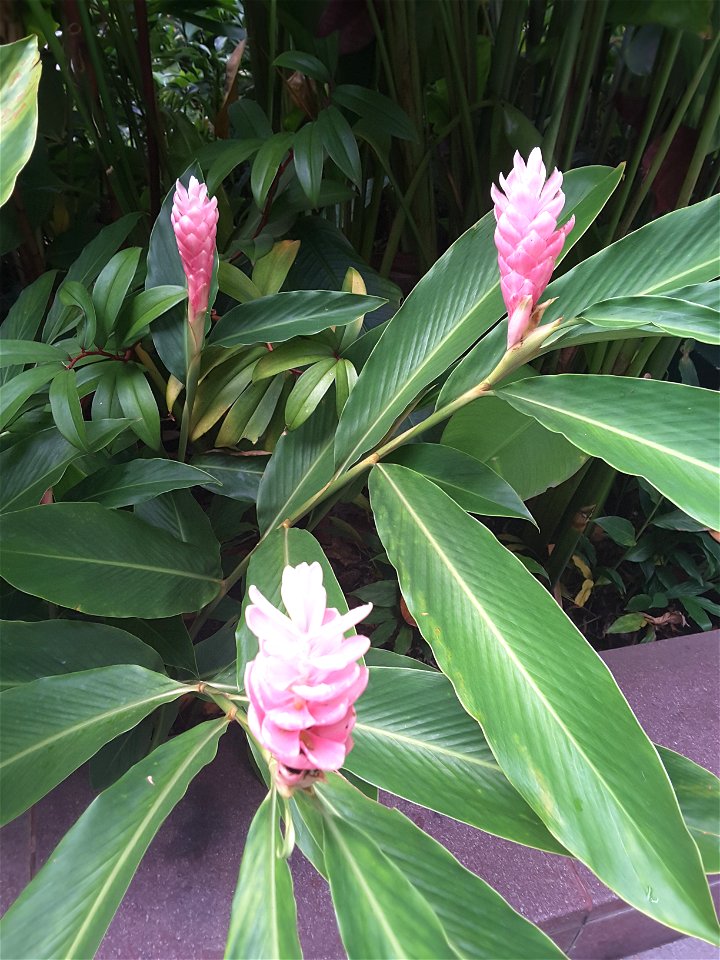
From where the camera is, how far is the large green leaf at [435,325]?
1.99ft

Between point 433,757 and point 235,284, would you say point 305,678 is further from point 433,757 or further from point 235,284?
point 235,284

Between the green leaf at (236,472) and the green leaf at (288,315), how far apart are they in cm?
16

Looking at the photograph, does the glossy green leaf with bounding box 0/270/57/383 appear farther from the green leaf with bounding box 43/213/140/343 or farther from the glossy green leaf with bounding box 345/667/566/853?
the glossy green leaf with bounding box 345/667/566/853

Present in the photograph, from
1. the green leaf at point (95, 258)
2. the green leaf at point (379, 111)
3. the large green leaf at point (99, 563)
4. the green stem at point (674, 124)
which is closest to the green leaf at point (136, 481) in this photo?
the large green leaf at point (99, 563)

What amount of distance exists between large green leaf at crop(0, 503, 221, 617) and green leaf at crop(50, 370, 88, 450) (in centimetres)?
7

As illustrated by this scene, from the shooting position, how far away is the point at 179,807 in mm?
844

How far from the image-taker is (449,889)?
45 cm

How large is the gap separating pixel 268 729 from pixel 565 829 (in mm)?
241

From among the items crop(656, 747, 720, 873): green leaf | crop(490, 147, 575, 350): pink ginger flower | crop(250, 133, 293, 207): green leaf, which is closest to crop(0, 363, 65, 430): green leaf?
crop(250, 133, 293, 207): green leaf

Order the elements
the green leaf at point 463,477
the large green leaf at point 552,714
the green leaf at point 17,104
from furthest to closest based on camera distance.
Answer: the green leaf at point 463,477 → the green leaf at point 17,104 → the large green leaf at point 552,714

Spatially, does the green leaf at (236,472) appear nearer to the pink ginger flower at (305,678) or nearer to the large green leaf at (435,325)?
the large green leaf at (435,325)

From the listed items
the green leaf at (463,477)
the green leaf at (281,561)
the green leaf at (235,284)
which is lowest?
the green leaf at (281,561)

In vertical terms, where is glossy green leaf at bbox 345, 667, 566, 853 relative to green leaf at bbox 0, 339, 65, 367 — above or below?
below

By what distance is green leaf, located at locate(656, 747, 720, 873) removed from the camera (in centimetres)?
50
